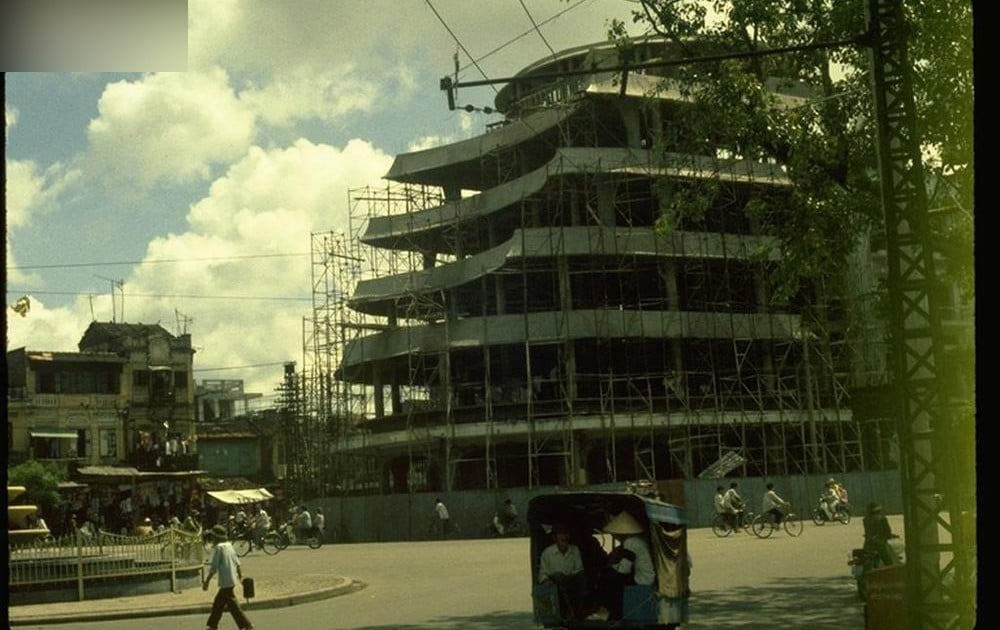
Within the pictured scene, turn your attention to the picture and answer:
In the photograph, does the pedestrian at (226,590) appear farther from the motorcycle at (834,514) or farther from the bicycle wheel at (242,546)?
the motorcycle at (834,514)

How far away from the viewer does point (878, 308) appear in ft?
63.3

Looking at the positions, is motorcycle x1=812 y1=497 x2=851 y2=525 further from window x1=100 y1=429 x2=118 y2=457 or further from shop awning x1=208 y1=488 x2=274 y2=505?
window x1=100 y1=429 x2=118 y2=457

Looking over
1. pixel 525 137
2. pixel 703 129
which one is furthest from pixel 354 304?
pixel 703 129

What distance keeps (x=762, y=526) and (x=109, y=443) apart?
4550cm

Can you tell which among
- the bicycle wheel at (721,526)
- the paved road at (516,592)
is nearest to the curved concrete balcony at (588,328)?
the bicycle wheel at (721,526)

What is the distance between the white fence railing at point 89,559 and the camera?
21.3 meters

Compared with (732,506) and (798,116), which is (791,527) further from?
(798,116)

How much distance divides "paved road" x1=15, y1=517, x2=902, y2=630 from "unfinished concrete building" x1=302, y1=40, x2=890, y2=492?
599 inches

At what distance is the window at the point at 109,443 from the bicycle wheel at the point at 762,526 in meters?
44.5

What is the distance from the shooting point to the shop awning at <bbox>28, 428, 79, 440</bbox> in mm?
61537

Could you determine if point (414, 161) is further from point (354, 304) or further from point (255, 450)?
point (255, 450)

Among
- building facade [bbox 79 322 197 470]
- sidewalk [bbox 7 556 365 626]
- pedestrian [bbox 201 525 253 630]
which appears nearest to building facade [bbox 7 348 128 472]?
building facade [bbox 79 322 197 470]

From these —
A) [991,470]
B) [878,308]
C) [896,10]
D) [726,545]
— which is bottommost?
[726,545]

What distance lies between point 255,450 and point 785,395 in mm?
44541
